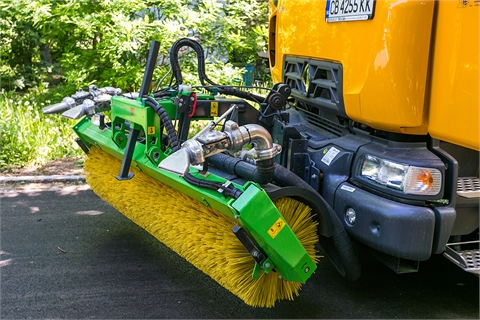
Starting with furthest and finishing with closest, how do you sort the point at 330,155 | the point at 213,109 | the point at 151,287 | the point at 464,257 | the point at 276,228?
the point at 151,287, the point at 213,109, the point at 330,155, the point at 464,257, the point at 276,228

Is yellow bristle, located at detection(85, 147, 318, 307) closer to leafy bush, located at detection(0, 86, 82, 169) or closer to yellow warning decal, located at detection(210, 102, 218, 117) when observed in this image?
yellow warning decal, located at detection(210, 102, 218, 117)

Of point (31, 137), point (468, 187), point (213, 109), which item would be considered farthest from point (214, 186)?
point (31, 137)

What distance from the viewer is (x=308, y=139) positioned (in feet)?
11.9

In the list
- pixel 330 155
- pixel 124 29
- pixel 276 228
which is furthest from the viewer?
pixel 124 29

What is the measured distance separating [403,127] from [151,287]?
200cm

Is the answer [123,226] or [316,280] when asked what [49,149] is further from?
[316,280]

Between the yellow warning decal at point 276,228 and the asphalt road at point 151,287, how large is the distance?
0.82 meters

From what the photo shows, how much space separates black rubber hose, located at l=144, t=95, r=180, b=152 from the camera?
2973 millimetres

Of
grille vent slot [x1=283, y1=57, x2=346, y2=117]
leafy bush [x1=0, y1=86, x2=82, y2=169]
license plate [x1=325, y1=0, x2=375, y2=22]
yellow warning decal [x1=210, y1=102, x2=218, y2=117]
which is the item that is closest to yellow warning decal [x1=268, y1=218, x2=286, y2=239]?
grille vent slot [x1=283, y1=57, x2=346, y2=117]

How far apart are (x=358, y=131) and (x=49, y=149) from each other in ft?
15.7

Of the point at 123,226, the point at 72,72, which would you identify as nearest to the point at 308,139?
the point at 123,226

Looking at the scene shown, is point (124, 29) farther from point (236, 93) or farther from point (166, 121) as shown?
point (166, 121)

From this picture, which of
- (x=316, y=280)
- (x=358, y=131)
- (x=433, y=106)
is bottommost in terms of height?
(x=316, y=280)

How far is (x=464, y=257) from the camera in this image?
2.92 metres
